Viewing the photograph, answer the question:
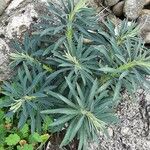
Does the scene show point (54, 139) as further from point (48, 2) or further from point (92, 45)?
point (48, 2)

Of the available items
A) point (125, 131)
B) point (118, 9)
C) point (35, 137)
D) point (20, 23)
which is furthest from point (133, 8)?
point (35, 137)

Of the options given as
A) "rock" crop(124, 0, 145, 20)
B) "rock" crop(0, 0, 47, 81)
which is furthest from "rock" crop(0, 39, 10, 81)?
"rock" crop(124, 0, 145, 20)

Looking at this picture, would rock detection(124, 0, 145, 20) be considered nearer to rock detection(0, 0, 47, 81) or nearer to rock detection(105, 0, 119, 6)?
rock detection(105, 0, 119, 6)

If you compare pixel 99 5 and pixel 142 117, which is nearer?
pixel 142 117

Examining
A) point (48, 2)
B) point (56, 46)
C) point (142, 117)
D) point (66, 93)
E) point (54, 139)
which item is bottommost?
point (142, 117)

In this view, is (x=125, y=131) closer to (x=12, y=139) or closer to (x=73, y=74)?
(x=73, y=74)

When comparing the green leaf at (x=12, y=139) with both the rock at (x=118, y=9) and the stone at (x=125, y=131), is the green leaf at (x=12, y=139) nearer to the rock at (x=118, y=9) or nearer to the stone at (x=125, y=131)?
the stone at (x=125, y=131)

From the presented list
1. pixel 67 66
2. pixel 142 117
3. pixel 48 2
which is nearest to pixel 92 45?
pixel 67 66
